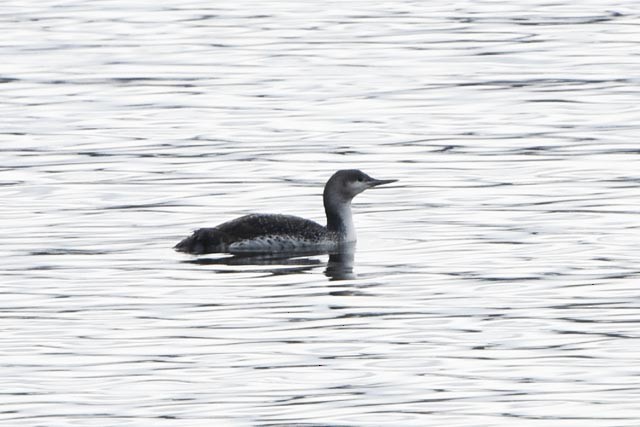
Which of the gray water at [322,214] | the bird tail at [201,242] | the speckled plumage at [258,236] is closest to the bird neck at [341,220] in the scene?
the speckled plumage at [258,236]

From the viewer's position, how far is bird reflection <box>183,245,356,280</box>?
18.3 m

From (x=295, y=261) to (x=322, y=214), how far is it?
284 cm

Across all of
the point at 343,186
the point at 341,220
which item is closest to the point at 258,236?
the point at 341,220

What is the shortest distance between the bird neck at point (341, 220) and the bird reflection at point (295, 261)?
0.79 ft

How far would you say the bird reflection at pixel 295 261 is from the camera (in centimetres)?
1831

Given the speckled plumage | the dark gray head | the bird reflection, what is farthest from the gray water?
the dark gray head

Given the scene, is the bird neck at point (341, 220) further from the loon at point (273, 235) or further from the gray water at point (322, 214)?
the gray water at point (322, 214)

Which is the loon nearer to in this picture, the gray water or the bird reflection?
the bird reflection

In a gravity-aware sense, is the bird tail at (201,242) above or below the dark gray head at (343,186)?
below

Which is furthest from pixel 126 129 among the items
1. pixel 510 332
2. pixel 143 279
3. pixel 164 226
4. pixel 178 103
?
pixel 510 332

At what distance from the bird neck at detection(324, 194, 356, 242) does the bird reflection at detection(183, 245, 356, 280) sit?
0.24 metres

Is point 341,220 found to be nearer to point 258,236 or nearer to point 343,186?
point 343,186

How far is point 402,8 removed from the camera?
1650 inches

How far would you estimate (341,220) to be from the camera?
20000mm
